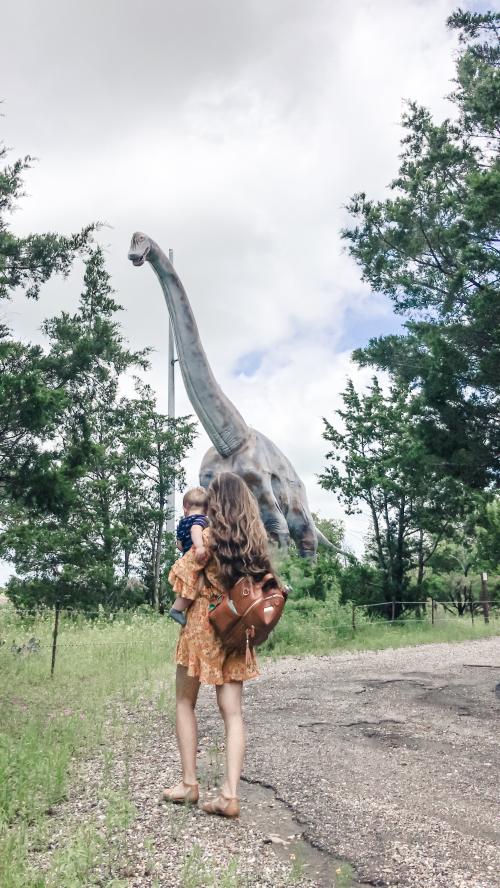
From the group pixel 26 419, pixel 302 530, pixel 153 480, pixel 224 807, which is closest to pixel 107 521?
pixel 153 480

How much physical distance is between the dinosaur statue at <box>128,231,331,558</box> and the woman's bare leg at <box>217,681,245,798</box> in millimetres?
7056

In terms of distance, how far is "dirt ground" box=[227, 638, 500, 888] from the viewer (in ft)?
11.8

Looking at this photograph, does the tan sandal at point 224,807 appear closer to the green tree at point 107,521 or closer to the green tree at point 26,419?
the green tree at point 26,419

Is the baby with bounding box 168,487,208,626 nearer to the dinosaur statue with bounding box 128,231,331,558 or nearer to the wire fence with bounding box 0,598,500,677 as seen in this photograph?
the wire fence with bounding box 0,598,500,677

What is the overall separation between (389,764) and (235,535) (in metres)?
2.12

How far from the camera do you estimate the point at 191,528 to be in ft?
13.7

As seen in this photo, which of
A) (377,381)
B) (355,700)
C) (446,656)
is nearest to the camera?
(355,700)

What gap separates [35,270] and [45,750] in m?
6.46

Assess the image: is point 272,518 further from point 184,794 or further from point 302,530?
point 184,794

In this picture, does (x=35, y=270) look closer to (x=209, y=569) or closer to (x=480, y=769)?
(x=209, y=569)

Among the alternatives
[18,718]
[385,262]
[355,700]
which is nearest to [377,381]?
[385,262]

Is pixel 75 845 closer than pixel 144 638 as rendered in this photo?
Yes

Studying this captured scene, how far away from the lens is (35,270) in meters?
9.88

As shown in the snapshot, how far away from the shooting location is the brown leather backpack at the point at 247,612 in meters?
3.84
